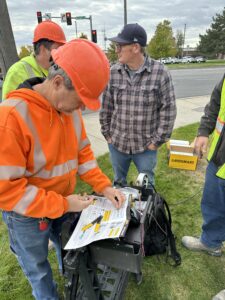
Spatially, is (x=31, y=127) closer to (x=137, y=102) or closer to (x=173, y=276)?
(x=137, y=102)

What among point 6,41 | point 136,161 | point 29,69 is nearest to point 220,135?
point 136,161

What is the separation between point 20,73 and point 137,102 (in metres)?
1.12

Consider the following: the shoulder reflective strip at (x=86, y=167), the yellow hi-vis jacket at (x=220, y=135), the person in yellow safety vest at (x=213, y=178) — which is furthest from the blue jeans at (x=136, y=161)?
the shoulder reflective strip at (x=86, y=167)

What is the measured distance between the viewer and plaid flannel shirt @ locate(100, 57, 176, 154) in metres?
2.34

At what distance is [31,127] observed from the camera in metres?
1.18

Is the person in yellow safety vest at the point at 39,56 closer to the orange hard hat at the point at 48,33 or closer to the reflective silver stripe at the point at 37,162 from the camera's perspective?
the orange hard hat at the point at 48,33

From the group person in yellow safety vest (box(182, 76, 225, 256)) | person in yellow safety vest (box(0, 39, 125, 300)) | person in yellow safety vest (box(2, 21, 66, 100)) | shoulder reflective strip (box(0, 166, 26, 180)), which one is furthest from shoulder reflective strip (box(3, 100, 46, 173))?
person in yellow safety vest (box(182, 76, 225, 256))

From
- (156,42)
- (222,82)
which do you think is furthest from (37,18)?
(156,42)

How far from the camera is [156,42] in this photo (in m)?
30.5

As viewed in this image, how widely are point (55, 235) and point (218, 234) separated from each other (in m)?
1.56

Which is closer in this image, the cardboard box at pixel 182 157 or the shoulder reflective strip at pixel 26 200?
the shoulder reflective strip at pixel 26 200

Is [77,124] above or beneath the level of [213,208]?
above

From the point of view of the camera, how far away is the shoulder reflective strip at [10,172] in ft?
3.73

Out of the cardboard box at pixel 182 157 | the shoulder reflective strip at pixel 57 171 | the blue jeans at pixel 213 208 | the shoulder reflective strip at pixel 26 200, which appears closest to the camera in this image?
the shoulder reflective strip at pixel 26 200
